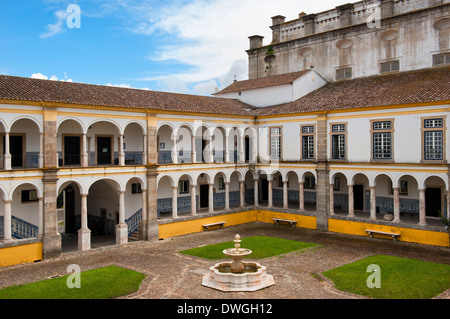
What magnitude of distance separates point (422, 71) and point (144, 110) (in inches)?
632

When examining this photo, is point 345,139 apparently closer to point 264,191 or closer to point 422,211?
point 422,211

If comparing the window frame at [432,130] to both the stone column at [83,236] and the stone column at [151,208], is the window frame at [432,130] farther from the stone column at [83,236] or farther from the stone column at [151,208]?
the stone column at [83,236]

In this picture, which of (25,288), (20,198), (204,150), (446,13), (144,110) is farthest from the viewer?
(204,150)

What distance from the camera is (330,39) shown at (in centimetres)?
2881

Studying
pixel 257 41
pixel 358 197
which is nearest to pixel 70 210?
pixel 358 197

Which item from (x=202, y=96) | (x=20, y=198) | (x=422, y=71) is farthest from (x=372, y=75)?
(x=20, y=198)

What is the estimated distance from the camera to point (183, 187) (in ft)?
83.4

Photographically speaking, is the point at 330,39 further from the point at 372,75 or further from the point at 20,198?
the point at 20,198

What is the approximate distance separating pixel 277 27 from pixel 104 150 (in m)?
18.3

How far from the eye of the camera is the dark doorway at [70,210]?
23.8 metres

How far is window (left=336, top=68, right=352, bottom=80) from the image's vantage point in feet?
91.7

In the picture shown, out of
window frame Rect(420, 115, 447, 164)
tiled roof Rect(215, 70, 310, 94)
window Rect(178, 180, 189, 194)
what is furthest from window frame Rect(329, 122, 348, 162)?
window Rect(178, 180, 189, 194)

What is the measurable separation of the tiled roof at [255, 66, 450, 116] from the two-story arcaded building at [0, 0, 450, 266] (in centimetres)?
11

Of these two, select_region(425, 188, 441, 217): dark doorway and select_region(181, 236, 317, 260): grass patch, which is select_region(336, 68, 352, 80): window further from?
select_region(181, 236, 317, 260): grass patch
